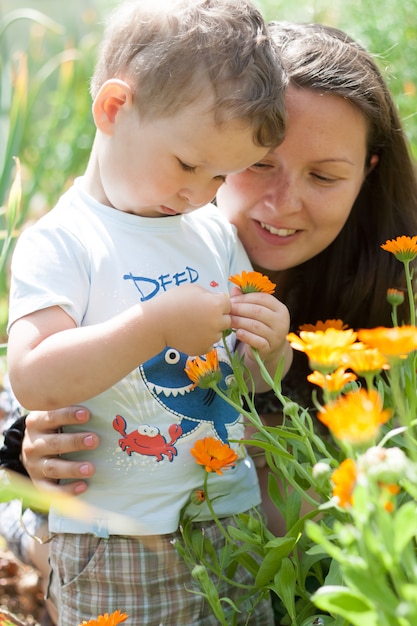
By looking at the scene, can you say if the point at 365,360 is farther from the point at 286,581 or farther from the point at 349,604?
the point at 286,581

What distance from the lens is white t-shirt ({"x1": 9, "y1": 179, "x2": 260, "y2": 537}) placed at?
1.15 meters

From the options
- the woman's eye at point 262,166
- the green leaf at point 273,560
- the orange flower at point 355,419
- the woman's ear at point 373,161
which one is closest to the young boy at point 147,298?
the green leaf at point 273,560

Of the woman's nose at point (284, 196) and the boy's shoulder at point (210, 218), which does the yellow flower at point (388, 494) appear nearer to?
the boy's shoulder at point (210, 218)

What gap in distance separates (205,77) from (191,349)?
0.37 m

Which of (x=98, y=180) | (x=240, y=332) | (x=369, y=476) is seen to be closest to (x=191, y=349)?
(x=240, y=332)

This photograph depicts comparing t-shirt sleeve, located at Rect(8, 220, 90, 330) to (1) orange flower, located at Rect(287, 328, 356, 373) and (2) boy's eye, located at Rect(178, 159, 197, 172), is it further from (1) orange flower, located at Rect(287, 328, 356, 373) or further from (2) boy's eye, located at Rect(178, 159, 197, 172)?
(1) orange flower, located at Rect(287, 328, 356, 373)

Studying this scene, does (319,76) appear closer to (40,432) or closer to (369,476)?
(40,432)

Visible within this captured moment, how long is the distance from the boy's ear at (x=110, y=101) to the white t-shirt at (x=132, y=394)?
120 mm

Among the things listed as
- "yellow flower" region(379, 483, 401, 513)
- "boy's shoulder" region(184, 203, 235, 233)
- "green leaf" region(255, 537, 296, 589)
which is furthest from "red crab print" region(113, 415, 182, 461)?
"yellow flower" region(379, 483, 401, 513)

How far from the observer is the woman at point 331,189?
1.45m

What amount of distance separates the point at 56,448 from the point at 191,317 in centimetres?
36

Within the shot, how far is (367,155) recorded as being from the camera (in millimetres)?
1625

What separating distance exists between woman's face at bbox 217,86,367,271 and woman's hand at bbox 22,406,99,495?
50 centimetres

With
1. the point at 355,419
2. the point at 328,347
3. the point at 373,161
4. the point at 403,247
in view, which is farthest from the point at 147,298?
the point at 373,161
